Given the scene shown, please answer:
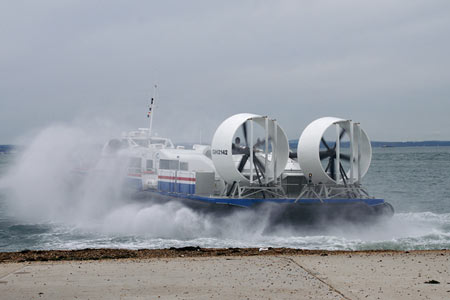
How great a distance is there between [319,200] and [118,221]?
6120 millimetres

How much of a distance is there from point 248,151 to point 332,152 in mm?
2428

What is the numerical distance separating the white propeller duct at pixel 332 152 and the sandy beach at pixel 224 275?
6.37 m

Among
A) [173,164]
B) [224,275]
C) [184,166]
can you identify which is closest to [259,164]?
[184,166]

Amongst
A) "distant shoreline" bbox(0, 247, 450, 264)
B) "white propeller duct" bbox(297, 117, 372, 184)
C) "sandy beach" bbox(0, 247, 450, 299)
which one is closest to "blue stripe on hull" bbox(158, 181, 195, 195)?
"white propeller duct" bbox(297, 117, 372, 184)

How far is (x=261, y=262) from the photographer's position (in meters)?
7.59

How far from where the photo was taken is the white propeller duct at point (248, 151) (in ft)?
48.3

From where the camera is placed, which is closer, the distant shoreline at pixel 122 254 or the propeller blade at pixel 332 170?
the distant shoreline at pixel 122 254

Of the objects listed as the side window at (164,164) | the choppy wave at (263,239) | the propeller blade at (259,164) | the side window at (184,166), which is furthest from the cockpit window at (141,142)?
the propeller blade at (259,164)

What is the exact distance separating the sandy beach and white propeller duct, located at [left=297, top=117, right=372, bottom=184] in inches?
251

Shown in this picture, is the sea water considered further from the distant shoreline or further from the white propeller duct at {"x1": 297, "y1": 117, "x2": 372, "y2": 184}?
the distant shoreline

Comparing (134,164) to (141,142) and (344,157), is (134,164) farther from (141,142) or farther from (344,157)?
(344,157)

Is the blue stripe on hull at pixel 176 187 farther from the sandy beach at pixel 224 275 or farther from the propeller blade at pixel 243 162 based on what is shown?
the sandy beach at pixel 224 275

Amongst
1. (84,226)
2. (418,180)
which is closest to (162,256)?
(84,226)

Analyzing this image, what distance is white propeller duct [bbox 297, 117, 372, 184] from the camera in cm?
1488
